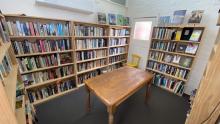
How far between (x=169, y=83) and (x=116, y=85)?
1.88 metres

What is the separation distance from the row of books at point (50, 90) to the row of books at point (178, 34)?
8.44ft

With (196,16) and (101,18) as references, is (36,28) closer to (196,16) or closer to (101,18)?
(101,18)

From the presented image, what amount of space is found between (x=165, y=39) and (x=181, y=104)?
157 centimetres

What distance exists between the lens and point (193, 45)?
2.25m

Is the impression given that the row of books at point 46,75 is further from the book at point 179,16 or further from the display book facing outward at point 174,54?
the book at point 179,16

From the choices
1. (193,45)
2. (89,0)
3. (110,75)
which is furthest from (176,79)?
(89,0)

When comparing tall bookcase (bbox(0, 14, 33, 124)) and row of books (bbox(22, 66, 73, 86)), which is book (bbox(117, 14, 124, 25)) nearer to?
row of books (bbox(22, 66, 73, 86))

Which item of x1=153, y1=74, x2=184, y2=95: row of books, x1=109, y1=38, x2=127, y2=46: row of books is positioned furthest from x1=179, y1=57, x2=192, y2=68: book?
x1=109, y1=38, x2=127, y2=46: row of books

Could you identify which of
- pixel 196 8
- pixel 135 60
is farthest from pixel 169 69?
pixel 196 8

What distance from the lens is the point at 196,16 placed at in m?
2.12

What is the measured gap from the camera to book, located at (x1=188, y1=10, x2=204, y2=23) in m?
2.07

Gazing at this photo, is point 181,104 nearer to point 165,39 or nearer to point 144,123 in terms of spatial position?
point 144,123

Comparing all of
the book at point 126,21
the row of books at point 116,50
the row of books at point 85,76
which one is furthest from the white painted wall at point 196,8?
the row of books at point 85,76

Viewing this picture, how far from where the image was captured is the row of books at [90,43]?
7.96 ft
